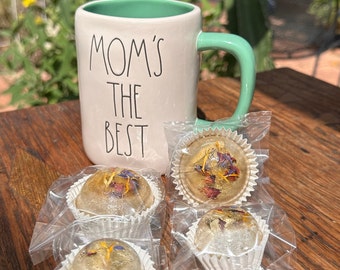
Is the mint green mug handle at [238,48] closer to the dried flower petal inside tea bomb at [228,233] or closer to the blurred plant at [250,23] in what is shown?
the dried flower petal inside tea bomb at [228,233]

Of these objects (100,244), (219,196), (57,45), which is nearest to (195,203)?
(219,196)

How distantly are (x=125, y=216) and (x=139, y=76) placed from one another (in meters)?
0.15

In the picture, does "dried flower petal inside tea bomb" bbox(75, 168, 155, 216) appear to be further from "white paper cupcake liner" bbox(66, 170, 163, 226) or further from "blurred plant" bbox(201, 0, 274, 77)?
"blurred plant" bbox(201, 0, 274, 77)

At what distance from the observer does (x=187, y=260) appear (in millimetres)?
442

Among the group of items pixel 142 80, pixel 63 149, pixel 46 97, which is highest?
pixel 142 80

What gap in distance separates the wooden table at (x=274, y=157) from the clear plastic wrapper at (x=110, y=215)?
16mm

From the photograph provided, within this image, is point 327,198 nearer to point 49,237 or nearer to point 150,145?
point 150,145

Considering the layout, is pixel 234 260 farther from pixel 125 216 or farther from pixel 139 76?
pixel 139 76

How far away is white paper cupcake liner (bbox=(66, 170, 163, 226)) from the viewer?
18.1 inches

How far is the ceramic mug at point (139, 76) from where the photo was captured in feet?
1.61

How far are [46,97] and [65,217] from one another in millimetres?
730

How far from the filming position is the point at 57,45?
3.73 ft

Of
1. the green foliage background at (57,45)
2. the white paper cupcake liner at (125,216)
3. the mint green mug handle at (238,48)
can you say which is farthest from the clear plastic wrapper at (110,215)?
the green foliage background at (57,45)

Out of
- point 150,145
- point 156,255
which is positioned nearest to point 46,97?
point 150,145
